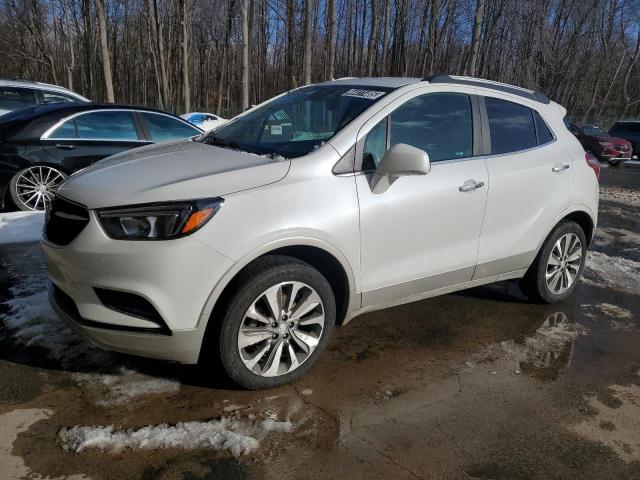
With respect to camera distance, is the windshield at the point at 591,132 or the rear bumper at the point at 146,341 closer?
the rear bumper at the point at 146,341

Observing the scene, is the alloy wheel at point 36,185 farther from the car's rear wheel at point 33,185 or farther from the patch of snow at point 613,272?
the patch of snow at point 613,272

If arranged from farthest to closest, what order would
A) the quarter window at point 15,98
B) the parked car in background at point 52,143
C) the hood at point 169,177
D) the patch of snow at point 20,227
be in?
1. the quarter window at point 15,98
2. the parked car in background at point 52,143
3. the patch of snow at point 20,227
4. the hood at point 169,177

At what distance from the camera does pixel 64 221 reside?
293cm

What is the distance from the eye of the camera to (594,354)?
3.86 metres

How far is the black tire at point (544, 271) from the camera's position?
4418mm

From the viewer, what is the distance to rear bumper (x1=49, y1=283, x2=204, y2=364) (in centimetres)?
271

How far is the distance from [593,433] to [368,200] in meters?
1.78

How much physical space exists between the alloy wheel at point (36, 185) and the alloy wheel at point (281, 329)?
15.0ft

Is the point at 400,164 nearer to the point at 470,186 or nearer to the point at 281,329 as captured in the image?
the point at 470,186

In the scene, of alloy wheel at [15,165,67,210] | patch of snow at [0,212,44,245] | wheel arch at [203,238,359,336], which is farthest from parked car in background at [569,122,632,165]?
wheel arch at [203,238,359,336]

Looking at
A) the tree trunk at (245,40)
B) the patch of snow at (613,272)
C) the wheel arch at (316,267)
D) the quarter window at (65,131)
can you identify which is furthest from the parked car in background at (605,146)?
the wheel arch at (316,267)

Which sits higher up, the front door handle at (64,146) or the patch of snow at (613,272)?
the front door handle at (64,146)

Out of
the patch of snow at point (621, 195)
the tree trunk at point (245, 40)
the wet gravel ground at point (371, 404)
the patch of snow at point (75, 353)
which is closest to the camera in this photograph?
the wet gravel ground at point (371, 404)

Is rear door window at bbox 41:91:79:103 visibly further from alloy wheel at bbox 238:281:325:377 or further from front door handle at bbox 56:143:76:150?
alloy wheel at bbox 238:281:325:377
